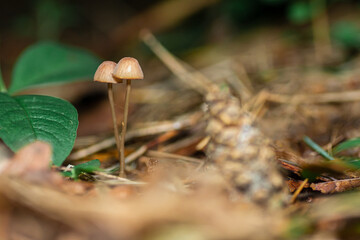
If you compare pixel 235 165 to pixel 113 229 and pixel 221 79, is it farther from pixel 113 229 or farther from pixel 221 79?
pixel 221 79

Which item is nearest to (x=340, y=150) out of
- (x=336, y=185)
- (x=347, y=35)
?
(x=336, y=185)

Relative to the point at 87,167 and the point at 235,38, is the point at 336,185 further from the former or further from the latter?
the point at 235,38

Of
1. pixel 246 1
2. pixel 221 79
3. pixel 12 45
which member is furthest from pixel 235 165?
pixel 12 45

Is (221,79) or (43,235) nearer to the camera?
(43,235)

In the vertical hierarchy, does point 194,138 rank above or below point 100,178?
above

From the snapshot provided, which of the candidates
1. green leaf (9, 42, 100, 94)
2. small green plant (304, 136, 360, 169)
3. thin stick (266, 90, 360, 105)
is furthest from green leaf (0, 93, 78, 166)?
thin stick (266, 90, 360, 105)

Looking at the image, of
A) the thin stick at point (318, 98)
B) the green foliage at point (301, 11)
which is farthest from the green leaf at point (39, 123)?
the green foliage at point (301, 11)

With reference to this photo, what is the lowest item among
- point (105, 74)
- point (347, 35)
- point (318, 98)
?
point (105, 74)
